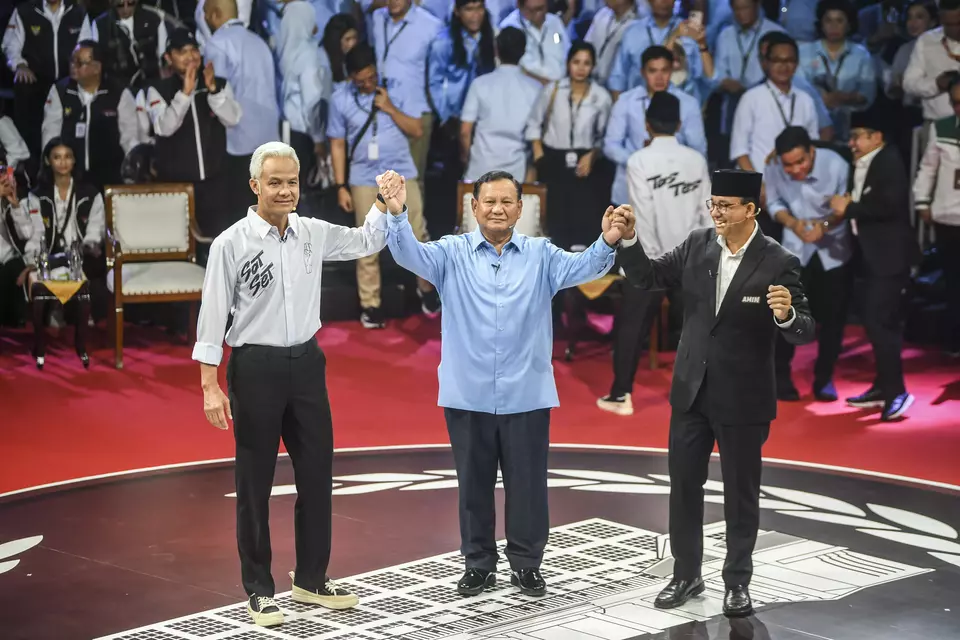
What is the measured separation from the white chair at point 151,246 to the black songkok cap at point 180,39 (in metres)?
0.96

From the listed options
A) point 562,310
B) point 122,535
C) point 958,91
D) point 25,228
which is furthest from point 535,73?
point 122,535

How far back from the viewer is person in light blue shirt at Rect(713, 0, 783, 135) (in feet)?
33.0

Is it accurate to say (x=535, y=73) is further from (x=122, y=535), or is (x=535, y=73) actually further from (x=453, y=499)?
(x=122, y=535)

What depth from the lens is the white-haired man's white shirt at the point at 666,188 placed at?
8.32 metres

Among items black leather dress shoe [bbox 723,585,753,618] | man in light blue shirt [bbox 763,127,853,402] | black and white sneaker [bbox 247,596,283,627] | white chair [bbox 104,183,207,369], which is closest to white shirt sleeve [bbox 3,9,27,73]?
white chair [bbox 104,183,207,369]

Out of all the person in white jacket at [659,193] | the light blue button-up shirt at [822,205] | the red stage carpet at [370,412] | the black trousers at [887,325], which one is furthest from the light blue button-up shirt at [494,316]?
the light blue button-up shirt at [822,205]

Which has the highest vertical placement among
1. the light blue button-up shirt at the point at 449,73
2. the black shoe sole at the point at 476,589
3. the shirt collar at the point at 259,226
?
the light blue button-up shirt at the point at 449,73

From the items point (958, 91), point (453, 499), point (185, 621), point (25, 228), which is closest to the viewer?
point (185, 621)

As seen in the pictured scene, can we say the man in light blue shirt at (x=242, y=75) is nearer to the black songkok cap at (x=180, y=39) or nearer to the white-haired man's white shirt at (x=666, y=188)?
the black songkok cap at (x=180, y=39)

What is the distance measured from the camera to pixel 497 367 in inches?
193

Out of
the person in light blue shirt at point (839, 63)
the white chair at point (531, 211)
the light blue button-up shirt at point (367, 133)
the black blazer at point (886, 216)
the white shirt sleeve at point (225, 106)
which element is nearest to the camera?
the black blazer at point (886, 216)

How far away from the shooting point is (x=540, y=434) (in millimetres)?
4969

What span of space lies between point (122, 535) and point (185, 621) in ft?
3.75

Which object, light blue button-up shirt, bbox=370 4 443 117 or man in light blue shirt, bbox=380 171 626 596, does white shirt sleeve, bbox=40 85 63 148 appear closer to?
light blue button-up shirt, bbox=370 4 443 117
